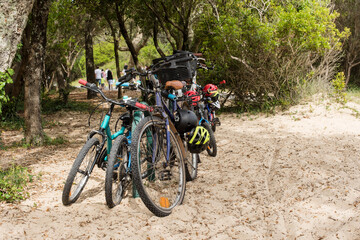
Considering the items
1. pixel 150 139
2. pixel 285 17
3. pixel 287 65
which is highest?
pixel 285 17

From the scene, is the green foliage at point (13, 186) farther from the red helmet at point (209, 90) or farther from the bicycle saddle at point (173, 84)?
the red helmet at point (209, 90)

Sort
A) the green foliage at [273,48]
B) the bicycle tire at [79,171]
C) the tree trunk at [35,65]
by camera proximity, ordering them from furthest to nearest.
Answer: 1. the green foliage at [273,48]
2. the tree trunk at [35,65]
3. the bicycle tire at [79,171]

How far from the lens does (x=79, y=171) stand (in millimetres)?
3455

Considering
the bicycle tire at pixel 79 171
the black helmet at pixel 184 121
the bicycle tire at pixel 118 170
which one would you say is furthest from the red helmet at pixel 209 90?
the bicycle tire at pixel 79 171

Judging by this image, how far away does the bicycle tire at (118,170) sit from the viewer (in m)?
3.21

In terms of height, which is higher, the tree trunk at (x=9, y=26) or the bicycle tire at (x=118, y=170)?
the tree trunk at (x=9, y=26)

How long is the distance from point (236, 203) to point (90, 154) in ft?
5.69

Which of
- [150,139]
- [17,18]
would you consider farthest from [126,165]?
[17,18]

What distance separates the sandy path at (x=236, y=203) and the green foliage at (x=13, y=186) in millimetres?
120

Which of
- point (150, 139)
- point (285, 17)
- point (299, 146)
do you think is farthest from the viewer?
point (285, 17)

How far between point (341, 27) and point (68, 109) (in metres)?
14.7

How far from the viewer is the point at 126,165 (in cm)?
364

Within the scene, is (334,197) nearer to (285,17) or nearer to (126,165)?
(126,165)

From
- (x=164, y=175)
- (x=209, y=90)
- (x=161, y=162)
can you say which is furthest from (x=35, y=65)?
(x=164, y=175)
